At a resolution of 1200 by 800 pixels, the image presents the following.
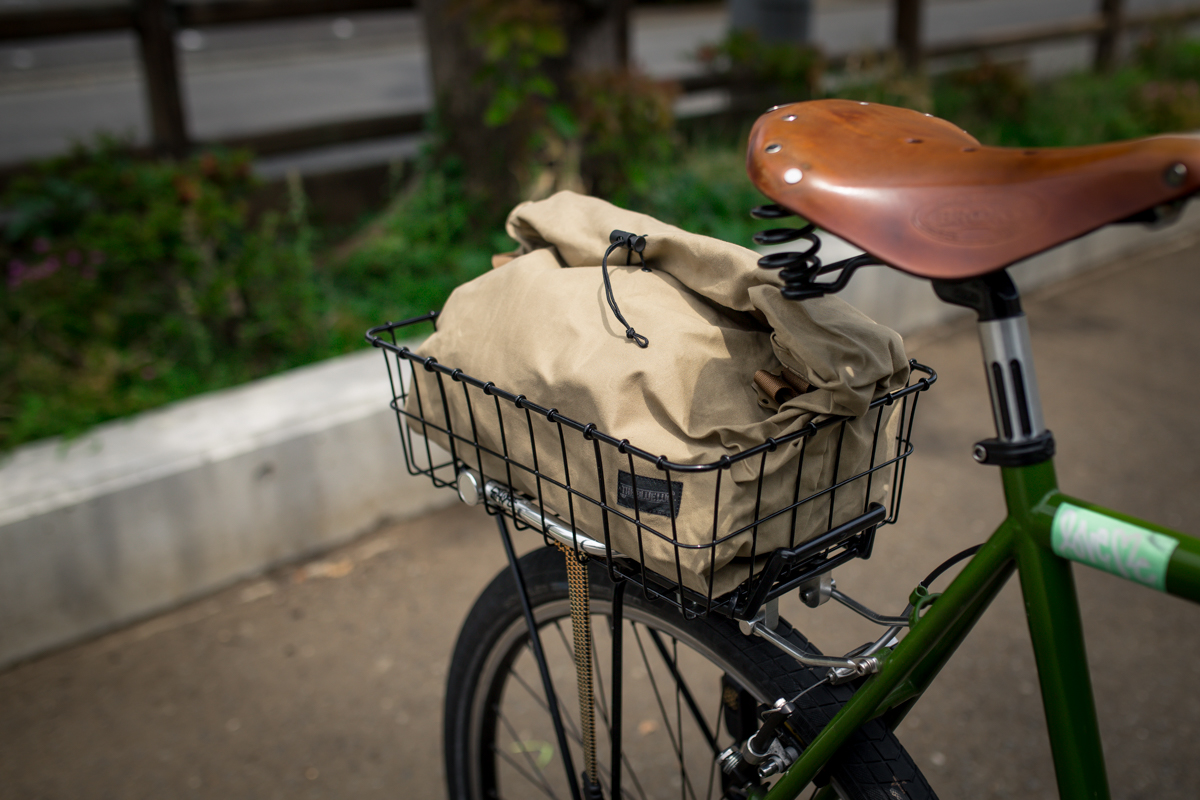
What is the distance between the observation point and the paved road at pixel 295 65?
12.6m

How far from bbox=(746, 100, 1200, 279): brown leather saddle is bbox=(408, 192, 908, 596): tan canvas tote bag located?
15cm

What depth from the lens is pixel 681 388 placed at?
3.51ft

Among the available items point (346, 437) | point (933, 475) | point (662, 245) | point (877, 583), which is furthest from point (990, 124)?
point (662, 245)

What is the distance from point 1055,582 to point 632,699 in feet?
5.58

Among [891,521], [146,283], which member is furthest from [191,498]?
[891,521]

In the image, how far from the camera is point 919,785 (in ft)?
3.64

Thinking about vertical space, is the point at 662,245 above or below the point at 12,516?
above

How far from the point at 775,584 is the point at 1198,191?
2.02 feet

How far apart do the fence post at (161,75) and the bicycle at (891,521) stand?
3.83 metres

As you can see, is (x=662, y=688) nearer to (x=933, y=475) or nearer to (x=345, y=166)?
(x=933, y=475)

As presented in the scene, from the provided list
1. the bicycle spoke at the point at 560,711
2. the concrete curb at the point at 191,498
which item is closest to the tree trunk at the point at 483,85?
the concrete curb at the point at 191,498

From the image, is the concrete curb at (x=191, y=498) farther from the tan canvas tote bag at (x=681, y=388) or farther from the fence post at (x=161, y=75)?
the fence post at (x=161, y=75)

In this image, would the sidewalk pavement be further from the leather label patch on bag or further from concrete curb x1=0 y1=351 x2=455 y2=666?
the leather label patch on bag

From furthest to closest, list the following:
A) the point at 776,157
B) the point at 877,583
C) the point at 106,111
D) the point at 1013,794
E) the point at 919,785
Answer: the point at 106,111 → the point at 877,583 → the point at 1013,794 → the point at 919,785 → the point at 776,157
